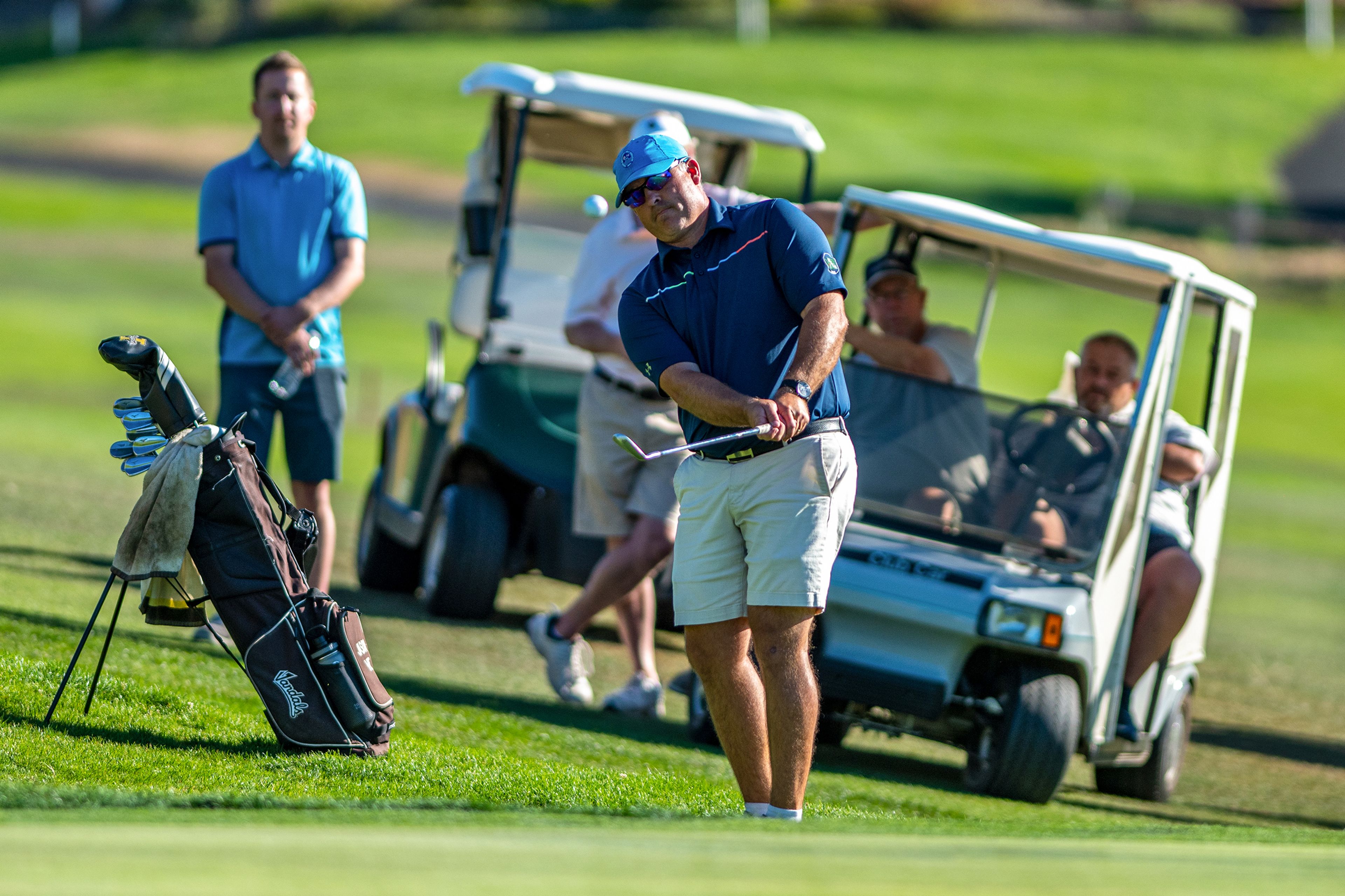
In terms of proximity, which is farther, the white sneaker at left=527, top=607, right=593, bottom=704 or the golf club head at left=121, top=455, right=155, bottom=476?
the white sneaker at left=527, top=607, right=593, bottom=704

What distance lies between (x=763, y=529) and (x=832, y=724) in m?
2.30

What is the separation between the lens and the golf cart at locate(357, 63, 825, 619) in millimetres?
7699

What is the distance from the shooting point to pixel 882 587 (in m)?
5.85

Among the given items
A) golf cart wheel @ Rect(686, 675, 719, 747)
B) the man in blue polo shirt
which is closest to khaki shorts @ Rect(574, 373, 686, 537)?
golf cart wheel @ Rect(686, 675, 719, 747)

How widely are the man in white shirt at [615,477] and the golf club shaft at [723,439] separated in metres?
1.92

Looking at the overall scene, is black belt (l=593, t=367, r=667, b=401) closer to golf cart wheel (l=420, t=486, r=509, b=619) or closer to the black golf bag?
golf cart wheel (l=420, t=486, r=509, b=619)

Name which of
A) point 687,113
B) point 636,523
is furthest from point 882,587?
point 687,113

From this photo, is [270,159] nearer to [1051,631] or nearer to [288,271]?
[288,271]

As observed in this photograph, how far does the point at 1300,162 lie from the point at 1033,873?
49.5 metres

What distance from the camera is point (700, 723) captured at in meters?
6.00

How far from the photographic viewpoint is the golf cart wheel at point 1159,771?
20.9 ft

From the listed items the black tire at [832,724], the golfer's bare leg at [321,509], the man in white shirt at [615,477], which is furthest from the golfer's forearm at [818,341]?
the golfer's bare leg at [321,509]

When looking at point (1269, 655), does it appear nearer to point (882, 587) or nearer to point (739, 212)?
point (882, 587)

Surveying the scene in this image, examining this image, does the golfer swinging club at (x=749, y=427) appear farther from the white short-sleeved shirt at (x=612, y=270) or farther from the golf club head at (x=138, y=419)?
the white short-sleeved shirt at (x=612, y=270)
